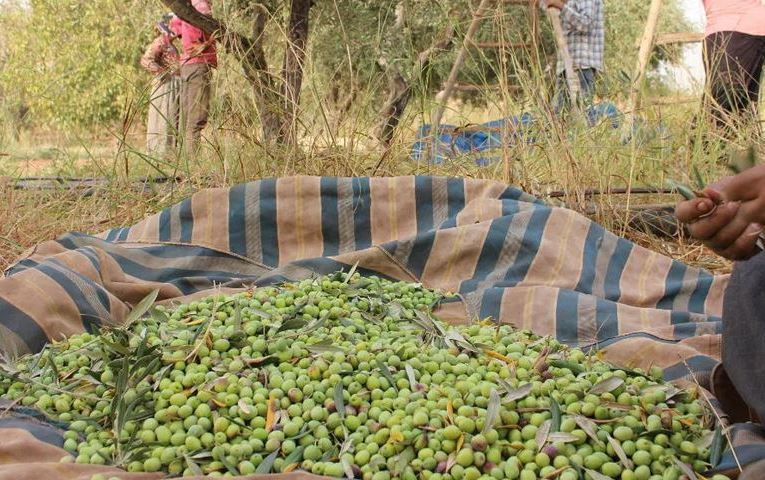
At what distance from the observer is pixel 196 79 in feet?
15.0

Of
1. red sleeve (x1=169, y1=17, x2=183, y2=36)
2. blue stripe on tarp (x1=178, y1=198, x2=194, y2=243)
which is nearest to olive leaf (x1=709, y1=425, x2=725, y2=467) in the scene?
blue stripe on tarp (x1=178, y1=198, x2=194, y2=243)

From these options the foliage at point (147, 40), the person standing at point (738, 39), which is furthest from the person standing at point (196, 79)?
the person standing at point (738, 39)

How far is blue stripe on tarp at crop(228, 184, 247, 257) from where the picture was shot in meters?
2.84

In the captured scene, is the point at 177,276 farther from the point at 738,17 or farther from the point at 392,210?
the point at 738,17

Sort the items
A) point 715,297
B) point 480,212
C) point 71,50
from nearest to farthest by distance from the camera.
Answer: point 715,297 < point 480,212 < point 71,50

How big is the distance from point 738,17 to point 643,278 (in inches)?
94.5

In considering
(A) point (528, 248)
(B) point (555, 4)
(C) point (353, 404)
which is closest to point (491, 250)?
(A) point (528, 248)

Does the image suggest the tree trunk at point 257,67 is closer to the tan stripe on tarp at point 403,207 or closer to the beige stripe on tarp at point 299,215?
the beige stripe on tarp at point 299,215

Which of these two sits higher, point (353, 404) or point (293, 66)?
point (293, 66)

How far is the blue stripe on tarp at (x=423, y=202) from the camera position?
2904mm

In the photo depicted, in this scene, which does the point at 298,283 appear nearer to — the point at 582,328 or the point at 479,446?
the point at 582,328

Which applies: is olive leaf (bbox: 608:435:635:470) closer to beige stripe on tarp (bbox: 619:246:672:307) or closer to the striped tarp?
the striped tarp

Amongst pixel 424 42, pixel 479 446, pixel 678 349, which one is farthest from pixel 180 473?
pixel 424 42

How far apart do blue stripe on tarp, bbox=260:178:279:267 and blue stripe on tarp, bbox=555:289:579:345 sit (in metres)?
0.91
